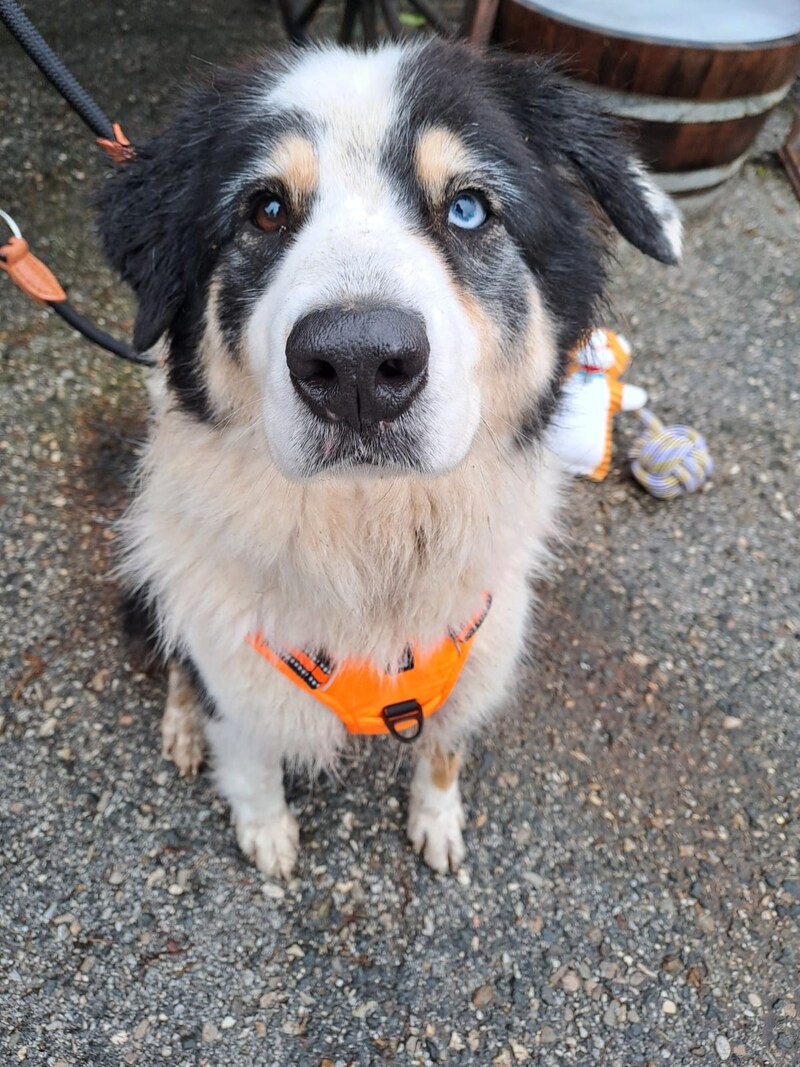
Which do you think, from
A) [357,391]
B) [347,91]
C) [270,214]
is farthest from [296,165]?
[357,391]

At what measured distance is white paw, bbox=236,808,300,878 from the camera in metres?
2.21

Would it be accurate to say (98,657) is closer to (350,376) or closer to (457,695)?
(457,695)

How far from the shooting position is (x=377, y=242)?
1354mm

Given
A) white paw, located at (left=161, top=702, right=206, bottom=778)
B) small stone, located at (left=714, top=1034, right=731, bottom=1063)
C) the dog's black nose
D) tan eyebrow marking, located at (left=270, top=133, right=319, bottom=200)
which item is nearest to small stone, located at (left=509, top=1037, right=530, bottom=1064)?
small stone, located at (left=714, top=1034, right=731, bottom=1063)

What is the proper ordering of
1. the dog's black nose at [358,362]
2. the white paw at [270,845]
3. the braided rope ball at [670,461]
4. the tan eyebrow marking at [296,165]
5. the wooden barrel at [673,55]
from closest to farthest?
the dog's black nose at [358,362]
the tan eyebrow marking at [296,165]
the white paw at [270,845]
the braided rope ball at [670,461]
the wooden barrel at [673,55]

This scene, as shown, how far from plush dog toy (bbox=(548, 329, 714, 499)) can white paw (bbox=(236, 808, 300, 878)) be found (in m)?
1.50

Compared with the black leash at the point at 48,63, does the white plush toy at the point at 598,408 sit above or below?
below

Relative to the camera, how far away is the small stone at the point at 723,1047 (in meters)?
2.00

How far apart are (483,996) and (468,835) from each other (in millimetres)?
431

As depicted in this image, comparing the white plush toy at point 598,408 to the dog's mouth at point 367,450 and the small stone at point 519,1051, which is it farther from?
the small stone at point 519,1051

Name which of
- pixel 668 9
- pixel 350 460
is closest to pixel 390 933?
pixel 350 460

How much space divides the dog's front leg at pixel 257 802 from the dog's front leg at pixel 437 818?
0.37 m

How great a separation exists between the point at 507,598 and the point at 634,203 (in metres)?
1.03

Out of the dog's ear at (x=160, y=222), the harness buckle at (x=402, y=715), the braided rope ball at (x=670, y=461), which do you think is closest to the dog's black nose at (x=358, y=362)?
the dog's ear at (x=160, y=222)
